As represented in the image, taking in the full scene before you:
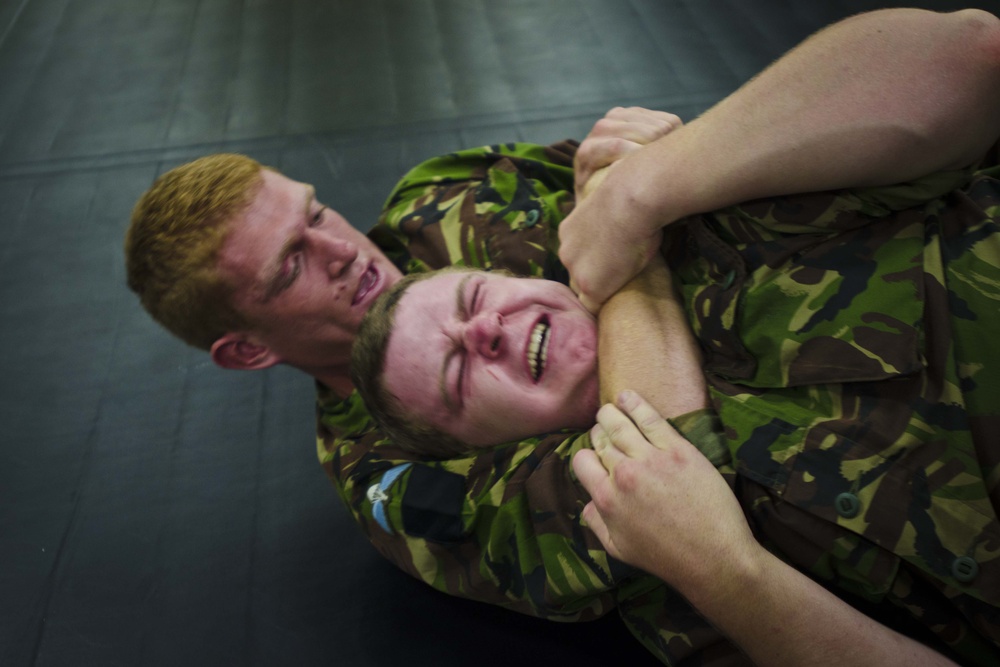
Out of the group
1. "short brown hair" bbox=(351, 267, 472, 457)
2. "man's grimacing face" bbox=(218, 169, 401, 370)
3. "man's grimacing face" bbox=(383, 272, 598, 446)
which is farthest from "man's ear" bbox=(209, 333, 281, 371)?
"man's grimacing face" bbox=(383, 272, 598, 446)

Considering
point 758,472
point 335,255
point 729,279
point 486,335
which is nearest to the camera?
point 758,472

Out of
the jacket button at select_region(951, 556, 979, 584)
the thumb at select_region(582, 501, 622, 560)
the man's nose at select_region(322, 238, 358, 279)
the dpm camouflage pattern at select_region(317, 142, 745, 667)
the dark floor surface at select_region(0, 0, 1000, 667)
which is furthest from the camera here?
the man's nose at select_region(322, 238, 358, 279)

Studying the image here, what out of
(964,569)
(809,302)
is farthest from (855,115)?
(964,569)

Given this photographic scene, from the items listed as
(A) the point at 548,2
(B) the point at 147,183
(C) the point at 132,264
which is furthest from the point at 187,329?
(A) the point at 548,2

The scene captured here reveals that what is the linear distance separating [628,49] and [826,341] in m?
2.19

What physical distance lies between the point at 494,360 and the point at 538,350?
9 centimetres

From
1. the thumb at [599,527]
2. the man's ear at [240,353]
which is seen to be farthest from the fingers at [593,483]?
the man's ear at [240,353]

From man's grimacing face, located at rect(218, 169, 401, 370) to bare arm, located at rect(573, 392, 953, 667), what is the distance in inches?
34.8

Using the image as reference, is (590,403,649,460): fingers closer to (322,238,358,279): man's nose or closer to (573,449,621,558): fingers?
(573,449,621,558): fingers

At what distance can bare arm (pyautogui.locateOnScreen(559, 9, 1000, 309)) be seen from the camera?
1073 mm

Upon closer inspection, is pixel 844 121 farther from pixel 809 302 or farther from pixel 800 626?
pixel 800 626

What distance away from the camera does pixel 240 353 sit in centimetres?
187

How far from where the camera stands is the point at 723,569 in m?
1.05

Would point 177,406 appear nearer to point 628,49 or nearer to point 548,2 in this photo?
point 628,49
